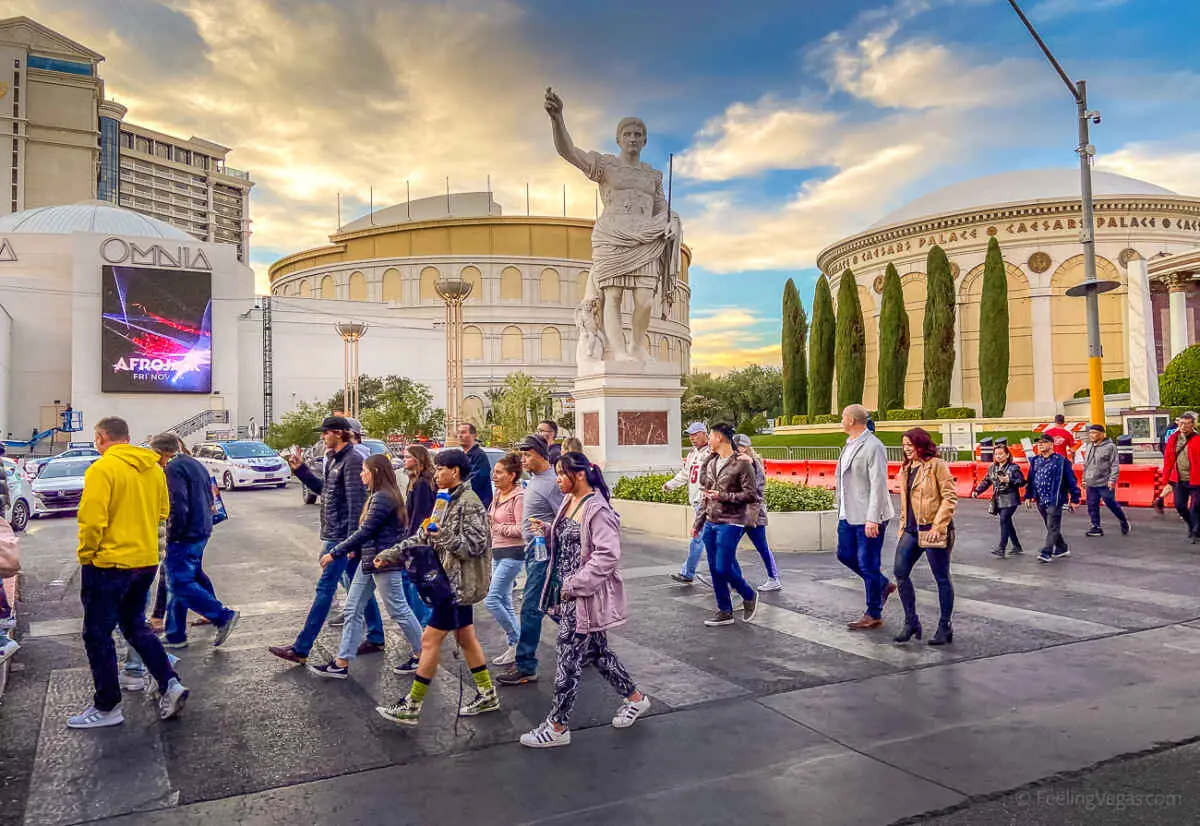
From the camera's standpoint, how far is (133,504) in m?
5.31

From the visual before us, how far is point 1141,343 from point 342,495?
98.4 ft

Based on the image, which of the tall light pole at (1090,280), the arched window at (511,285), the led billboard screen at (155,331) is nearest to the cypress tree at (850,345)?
the tall light pole at (1090,280)

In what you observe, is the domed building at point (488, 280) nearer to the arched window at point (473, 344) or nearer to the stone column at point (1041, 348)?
the arched window at point (473, 344)

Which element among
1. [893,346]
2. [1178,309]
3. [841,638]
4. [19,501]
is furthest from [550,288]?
[841,638]

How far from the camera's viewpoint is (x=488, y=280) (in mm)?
82250

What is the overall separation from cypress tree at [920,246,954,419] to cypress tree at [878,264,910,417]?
1.30m

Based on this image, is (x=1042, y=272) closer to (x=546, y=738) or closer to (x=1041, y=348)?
(x=1041, y=348)

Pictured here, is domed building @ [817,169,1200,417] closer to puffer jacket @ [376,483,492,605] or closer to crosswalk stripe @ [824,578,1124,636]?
crosswalk stripe @ [824,578,1124,636]

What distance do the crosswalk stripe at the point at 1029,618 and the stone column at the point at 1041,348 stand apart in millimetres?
37073

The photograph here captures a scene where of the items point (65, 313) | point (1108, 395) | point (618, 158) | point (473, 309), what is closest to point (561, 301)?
point (473, 309)

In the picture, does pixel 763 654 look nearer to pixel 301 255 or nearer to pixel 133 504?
pixel 133 504

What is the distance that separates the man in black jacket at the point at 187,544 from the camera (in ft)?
22.3

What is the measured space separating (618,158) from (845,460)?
35.2ft

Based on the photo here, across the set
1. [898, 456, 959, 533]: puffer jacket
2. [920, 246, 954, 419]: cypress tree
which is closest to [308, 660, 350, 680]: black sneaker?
[898, 456, 959, 533]: puffer jacket
